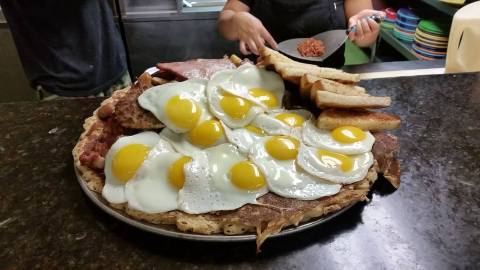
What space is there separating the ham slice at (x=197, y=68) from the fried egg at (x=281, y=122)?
25 centimetres

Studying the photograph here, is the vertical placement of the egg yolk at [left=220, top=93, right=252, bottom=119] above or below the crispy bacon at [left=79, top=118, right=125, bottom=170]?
above

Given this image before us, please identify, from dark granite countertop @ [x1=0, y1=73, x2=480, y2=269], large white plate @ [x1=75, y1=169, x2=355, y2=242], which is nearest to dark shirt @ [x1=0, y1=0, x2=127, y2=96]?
dark granite countertop @ [x1=0, y1=73, x2=480, y2=269]

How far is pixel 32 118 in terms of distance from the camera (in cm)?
163

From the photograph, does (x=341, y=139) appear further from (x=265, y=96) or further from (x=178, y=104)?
(x=178, y=104)

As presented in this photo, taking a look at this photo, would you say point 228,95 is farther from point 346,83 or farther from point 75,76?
point 75,76

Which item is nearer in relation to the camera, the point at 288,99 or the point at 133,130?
the point at 133,130

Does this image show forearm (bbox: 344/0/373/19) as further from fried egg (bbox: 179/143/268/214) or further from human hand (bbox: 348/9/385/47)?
fried egg (bbox: 179/143/268/214)

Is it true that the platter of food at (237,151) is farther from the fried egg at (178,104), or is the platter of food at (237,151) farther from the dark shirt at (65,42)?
the dark shirt at (65,42)

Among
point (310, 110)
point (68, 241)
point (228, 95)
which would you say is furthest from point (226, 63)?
Answer: point (68, 241)

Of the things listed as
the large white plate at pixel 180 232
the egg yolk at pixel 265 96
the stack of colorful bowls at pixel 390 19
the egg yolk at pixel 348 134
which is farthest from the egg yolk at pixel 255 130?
the stack of colorful bowls at pixel 390 19

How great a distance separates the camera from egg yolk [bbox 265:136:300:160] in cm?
114

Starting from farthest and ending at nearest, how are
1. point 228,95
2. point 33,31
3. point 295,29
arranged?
1. point 295,29
2. point 33,31
3. point 228,95

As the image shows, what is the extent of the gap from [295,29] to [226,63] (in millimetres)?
981

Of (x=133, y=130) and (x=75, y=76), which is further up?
(x=133, y=130)
